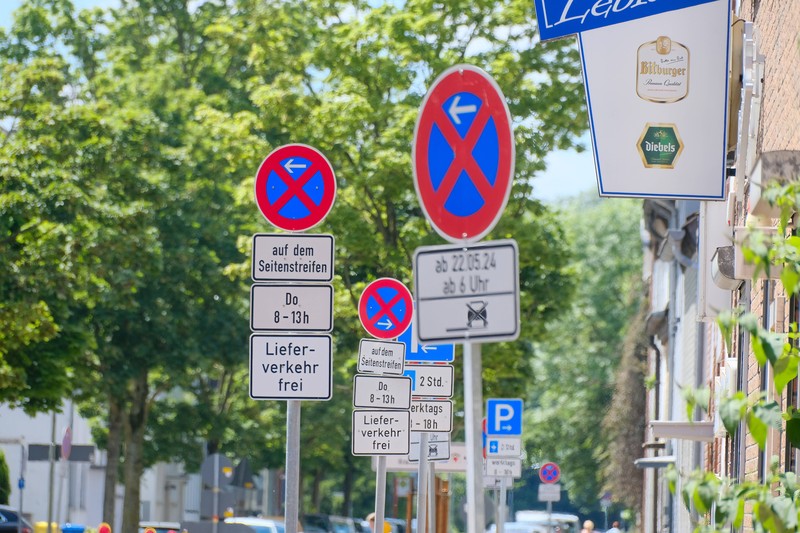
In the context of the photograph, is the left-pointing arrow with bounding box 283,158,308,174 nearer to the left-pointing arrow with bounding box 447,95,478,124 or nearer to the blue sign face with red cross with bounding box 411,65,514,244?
the blue sign face with red cross with bounding box 411,65,514,244

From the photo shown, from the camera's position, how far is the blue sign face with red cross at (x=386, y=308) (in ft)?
44.7

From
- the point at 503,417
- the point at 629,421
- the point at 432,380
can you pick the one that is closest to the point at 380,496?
the point at 432,380

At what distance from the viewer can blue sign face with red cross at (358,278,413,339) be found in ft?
44.7

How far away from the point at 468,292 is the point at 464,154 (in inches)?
25.9

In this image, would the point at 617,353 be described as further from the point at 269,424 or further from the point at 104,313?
the point at 104,313

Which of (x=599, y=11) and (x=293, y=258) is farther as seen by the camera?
(x=599, y=11)

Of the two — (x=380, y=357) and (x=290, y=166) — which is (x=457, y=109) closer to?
(x=290, y=166)

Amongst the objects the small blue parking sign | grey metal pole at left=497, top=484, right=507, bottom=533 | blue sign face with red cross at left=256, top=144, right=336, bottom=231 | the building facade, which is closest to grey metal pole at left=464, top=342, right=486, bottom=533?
the building facade

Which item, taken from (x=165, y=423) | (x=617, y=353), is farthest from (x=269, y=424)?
(x=617, y=353)

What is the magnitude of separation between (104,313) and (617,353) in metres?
31.3

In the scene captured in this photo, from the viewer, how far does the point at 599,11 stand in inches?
381

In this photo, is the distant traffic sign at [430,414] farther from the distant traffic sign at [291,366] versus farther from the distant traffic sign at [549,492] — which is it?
the distant traffic sign at [549,492]

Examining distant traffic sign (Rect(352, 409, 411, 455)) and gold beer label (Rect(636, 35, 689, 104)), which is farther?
distant traffic sign (Rect(352, 409, 411, 455))

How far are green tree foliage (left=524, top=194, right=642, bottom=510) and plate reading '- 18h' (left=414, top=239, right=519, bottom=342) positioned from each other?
51.1 metres
